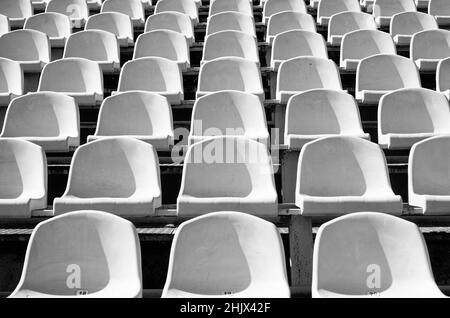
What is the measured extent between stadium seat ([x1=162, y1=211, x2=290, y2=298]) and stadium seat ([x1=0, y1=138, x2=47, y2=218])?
0.83 m

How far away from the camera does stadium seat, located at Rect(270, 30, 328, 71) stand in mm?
4094

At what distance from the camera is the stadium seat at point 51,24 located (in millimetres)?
4637

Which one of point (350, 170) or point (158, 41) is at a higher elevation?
point (158, 41)

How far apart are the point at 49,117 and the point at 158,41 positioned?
A: 1.30 m

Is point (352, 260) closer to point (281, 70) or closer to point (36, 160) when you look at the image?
point (36, 160)

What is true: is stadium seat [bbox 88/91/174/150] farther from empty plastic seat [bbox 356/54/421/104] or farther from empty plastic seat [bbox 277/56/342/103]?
empty plastic seat [bbox 356/54/421/104]

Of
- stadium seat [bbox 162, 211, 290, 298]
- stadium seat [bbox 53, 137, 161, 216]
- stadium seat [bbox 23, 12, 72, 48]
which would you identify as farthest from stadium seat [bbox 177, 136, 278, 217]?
stadium seat [bbox 23, 12, 72, 48]

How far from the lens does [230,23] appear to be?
15.1ft

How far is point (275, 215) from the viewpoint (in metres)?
2.28

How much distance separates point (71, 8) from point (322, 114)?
2854 mm

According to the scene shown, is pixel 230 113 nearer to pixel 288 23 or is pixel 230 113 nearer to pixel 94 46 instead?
pixel 94 46

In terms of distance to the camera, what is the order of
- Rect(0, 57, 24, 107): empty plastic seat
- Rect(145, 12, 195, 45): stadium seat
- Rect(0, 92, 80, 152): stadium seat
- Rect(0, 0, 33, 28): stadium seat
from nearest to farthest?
Rect(0, 92, 80, 152): stadium seat < Rect(0, 57, 24, 107): empty plastic seat < Rect(145, 12, 195, 45): stadium seat < Rect(0, 0, 33, 28): stadium seat

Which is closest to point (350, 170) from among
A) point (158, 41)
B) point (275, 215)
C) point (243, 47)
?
point (275, 215)
